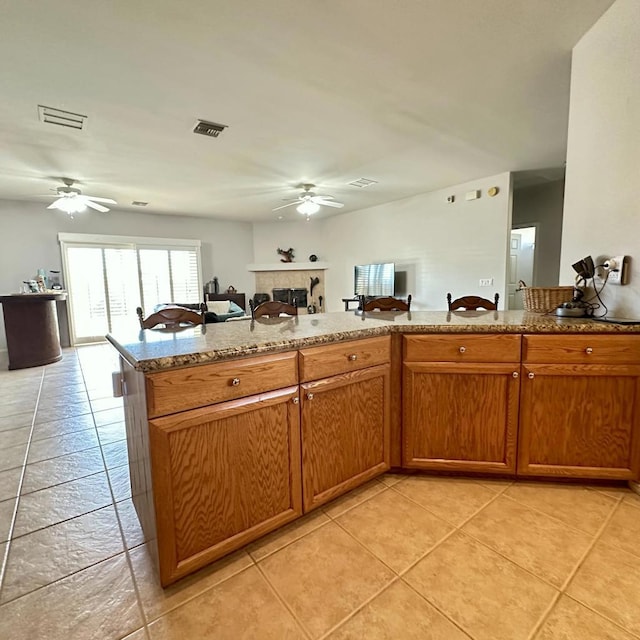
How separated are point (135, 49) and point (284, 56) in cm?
92

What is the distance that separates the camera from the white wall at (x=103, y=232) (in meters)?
5.72

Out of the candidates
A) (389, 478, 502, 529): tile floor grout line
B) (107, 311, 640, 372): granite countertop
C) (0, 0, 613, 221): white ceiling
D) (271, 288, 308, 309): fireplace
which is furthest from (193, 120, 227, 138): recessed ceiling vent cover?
(271, 288, 308, 309): fireplace

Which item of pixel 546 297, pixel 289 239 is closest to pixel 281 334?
pixel 546 297

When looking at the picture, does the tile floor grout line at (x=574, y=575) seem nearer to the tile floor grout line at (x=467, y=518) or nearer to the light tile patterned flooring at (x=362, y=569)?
the light tile patterned flooring at (x=362, y=569)

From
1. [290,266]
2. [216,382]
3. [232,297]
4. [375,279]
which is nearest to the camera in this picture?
[216,382]

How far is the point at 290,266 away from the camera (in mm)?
7855

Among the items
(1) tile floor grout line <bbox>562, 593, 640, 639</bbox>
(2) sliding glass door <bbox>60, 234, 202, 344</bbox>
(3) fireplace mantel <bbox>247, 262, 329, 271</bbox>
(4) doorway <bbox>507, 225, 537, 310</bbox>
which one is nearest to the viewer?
(1) tile floor grout line <bbox>562, 593, 640, 639</bbox>

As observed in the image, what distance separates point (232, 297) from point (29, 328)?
3667mm

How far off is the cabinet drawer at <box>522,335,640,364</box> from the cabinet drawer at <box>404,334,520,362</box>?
0.08 meters

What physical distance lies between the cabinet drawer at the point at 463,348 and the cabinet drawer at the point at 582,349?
0.08m

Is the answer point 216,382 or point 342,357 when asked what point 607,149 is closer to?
point 342,357

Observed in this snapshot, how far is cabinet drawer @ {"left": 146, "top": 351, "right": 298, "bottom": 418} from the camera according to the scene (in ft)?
3.66

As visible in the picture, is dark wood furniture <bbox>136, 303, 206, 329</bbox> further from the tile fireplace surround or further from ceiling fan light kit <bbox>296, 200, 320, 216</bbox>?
the tile fireplace surround

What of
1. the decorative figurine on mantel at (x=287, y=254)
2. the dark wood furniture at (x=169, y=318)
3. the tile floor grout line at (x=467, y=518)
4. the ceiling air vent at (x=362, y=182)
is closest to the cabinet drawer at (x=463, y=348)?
the tile floor grout line at (x=467, y=518)
